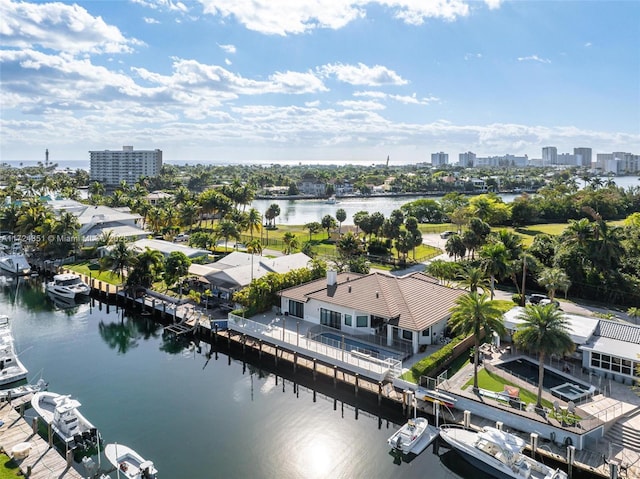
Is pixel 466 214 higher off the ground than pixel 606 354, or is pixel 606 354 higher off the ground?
pixel 466 214

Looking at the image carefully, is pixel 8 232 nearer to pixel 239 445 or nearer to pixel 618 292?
pixel 239 445

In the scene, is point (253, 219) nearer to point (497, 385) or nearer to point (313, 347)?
point (313, 347)

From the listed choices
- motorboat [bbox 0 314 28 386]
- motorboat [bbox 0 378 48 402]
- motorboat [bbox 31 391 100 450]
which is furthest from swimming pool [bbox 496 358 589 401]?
motorboat [bbox 0 314 28 386]

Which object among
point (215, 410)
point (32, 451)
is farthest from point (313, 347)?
point (32, 451)

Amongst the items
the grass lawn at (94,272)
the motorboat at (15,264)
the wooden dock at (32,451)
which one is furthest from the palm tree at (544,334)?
the motorboat at (15,264)

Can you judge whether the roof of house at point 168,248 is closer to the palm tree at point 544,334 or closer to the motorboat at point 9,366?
the motorboat at point 9,366

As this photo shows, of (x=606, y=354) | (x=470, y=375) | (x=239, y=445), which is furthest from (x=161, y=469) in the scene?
(x=606, y=354)
